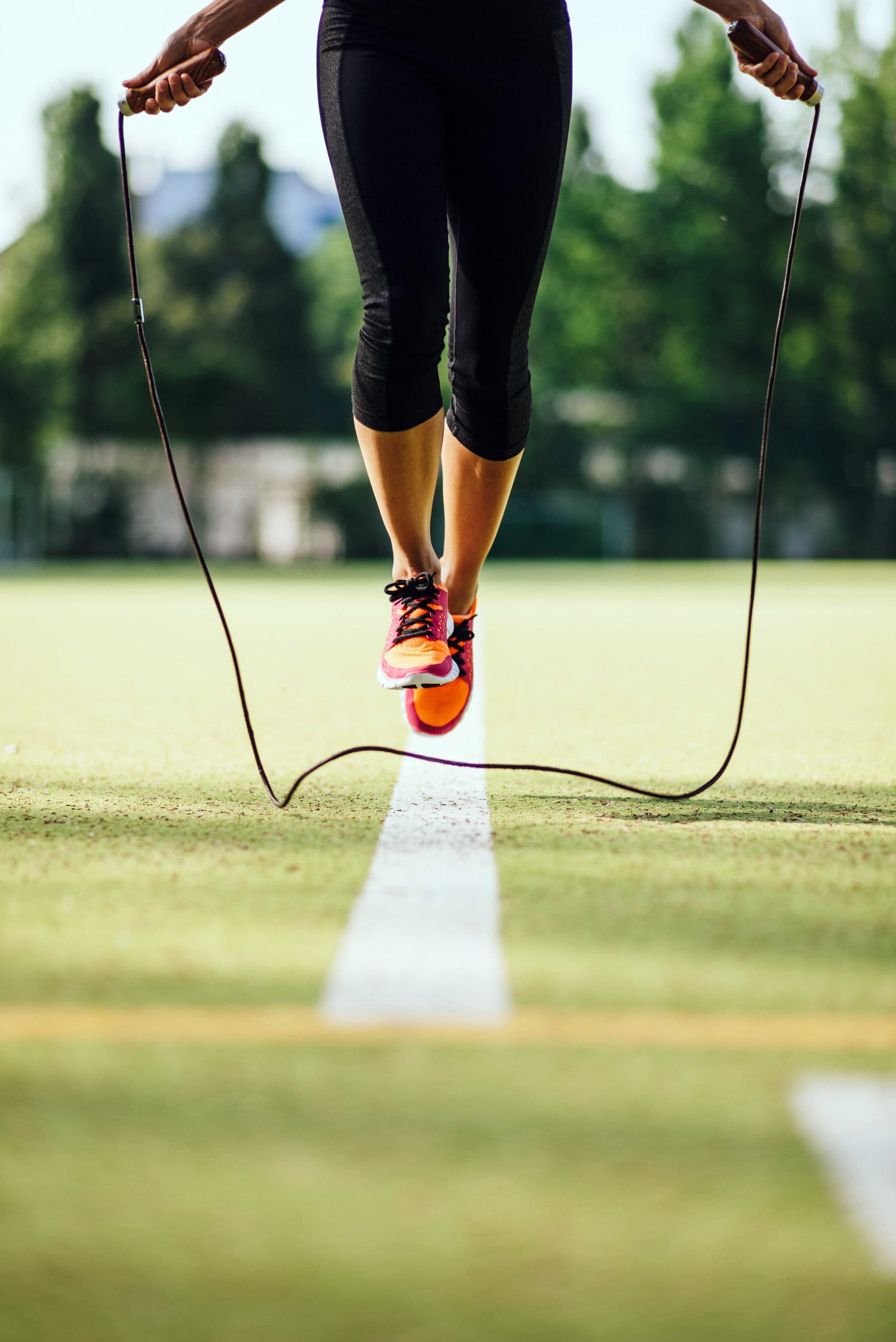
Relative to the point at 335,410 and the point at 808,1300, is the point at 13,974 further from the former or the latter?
the point at 335,410

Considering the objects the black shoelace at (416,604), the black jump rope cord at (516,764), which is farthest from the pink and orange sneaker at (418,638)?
the black jump rope cord at (516,764)

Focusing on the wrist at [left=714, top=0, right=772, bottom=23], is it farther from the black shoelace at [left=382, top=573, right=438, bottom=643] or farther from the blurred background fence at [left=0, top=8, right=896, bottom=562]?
the blurred background fence at [left=0, top=8, right=896, bottom=562]

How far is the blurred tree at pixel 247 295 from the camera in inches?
1850

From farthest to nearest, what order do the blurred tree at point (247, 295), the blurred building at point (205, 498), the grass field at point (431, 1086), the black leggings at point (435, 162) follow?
the blurred tree at point (247, 295) < the blurred building at point (205, 498) < the black leggings at point (435, 162) < the grass field at point (431, 1086)

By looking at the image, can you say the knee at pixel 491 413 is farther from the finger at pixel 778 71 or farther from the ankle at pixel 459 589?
the finger at pixel 778 71

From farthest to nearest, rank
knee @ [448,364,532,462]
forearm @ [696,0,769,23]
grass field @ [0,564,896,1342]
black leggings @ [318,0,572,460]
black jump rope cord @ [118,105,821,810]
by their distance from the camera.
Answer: knee @ [448,364,532,462] < forearm @ [696,0,769,23] < black leggings @ [318,0,572,460] < black jump rope cord @ [118,105,821,810] < grass field @ [0,564,896,1342]

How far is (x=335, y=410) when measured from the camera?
158 ft

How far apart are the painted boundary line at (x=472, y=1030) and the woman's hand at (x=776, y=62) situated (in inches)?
89.3

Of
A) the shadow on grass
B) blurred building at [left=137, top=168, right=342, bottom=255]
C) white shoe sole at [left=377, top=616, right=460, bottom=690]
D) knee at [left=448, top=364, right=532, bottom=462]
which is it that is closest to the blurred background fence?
knee at [left=448, top=364, right=532, bottom=462]

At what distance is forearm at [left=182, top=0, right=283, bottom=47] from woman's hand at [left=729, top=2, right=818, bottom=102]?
97cm

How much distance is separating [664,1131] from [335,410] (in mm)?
47917

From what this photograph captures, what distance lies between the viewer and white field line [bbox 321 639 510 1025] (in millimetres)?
1414

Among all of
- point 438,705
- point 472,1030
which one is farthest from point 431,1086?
point 438,705

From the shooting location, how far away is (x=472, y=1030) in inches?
53.0
